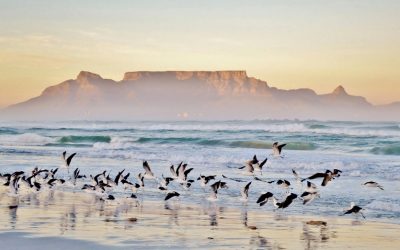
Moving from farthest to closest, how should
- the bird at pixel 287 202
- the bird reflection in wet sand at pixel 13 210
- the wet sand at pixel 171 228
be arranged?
the bird at pixel 287 202, the bird reflection in wet sand at pixel 13 210, the wet sand at pixel 171 228

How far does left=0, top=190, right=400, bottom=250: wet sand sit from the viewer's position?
1121 cm

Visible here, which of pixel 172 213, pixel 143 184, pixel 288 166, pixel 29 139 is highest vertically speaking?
pixel 29 139

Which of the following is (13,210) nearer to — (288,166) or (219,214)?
(219,214)

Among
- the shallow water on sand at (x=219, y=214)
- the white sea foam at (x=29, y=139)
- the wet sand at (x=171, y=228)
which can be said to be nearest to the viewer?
the wet sand at (x=171, y=228)

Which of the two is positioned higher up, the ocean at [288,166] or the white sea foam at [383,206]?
the ocean at [288,166]

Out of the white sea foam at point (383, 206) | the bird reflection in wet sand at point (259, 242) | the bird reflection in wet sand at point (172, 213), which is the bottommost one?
the bird reflection in wet sand at point (259, 242)

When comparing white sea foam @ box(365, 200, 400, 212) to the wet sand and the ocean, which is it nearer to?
the ocean

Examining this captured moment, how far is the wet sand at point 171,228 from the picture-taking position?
1121cm

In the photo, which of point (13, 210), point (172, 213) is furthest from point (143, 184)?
point (13, 210)

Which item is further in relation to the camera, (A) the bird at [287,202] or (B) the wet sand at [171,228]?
(A) the bird at [287,202]

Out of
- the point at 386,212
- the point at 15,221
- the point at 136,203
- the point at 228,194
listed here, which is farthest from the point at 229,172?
the point at 15,221

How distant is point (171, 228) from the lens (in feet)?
42.2

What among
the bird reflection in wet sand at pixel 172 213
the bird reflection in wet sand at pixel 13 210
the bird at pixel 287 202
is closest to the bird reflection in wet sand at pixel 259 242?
the bird reflection in wet sand at pixel 172 213

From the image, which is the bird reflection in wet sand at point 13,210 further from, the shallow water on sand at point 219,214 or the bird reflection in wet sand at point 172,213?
the bird reflection in wet sand at point 172,213
